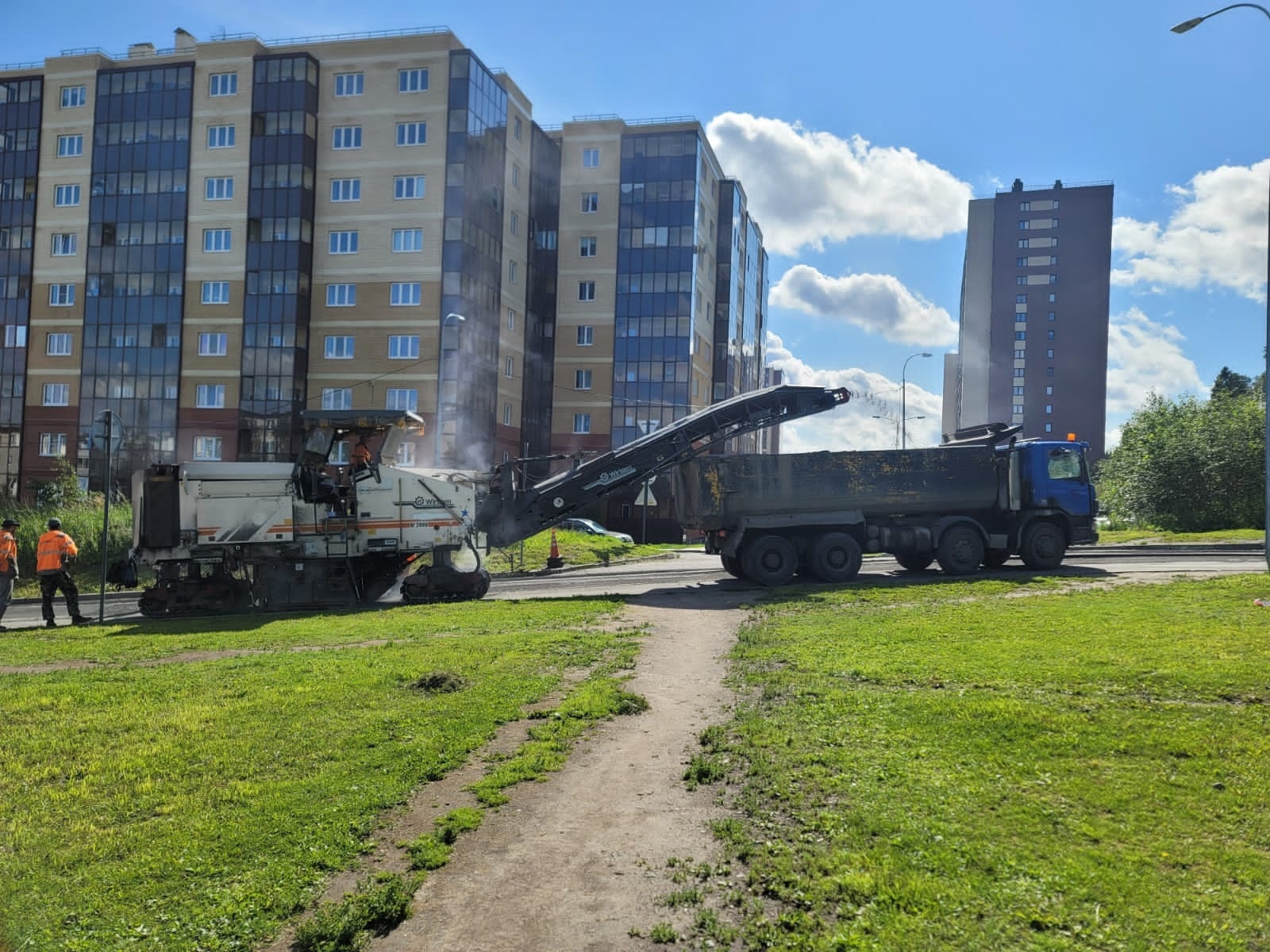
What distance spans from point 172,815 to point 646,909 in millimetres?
2898

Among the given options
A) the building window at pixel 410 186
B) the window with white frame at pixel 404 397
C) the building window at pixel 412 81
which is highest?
the building window at pixel 412 81

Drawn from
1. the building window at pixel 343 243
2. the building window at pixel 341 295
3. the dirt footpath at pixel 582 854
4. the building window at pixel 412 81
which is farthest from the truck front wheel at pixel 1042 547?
the building window at pixel 412 81

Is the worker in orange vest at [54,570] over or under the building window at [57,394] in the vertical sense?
under

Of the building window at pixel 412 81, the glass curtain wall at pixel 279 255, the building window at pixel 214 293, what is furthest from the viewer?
the building window at pixel 214 293

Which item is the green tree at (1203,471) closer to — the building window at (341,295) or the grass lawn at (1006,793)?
the grass lawn at (1006,793)

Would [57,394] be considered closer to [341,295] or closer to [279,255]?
[279,255]

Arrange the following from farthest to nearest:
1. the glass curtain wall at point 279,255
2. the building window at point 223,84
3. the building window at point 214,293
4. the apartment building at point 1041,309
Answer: the apartment building at point 1041,309 → the building window at point 214,293 → the building window at point 223,84 → the glass curtain wall at point 279,255

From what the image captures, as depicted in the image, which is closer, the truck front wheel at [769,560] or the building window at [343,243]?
the truck front wheel at [769,560]

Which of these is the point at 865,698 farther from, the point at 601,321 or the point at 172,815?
the point at 601,321

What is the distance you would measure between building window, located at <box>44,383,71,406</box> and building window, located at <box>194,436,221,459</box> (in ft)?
29.8

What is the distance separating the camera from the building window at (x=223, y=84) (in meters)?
49.4

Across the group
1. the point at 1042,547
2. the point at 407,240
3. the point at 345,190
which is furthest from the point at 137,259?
the point at 1042,547

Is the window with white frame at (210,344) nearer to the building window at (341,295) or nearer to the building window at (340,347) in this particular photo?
the building window at (340,347)

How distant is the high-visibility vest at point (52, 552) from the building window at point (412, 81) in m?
38.7
